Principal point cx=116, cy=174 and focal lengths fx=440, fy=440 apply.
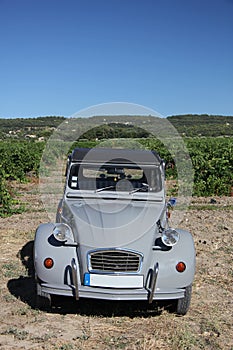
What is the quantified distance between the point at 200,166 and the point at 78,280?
43.0ft

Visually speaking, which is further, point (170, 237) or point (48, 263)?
point (170, 237)

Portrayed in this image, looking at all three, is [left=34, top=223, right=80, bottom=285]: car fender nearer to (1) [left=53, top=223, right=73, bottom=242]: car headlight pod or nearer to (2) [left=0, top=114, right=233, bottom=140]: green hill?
(1) [left=53, top=223, right=73, bottom=242]: car headlight pod

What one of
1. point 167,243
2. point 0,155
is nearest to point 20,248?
point 167,243

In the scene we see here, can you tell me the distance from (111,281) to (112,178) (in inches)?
74.7

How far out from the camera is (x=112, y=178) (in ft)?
20.5

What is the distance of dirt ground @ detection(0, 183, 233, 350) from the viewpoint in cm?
443

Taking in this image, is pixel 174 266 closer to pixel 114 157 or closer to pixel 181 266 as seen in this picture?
pixel 181 266

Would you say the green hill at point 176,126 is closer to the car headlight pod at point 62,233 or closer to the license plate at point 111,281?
the car headlight pod at point 62,233

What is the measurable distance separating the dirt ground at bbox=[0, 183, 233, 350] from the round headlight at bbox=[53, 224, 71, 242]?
36.3 inches

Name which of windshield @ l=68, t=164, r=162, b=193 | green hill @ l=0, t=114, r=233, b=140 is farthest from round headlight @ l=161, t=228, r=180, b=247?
green hill @ l=0, t=114, r=233, b=140

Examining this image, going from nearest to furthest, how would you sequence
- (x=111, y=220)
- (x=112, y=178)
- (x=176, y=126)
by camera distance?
(x=111, y=220) → (x=112, y=178) → (x=176, y=126)

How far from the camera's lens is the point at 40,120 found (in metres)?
75.5

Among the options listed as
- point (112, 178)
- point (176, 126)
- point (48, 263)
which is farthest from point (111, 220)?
point (176, 126)

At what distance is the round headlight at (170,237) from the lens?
492 cm
